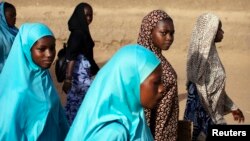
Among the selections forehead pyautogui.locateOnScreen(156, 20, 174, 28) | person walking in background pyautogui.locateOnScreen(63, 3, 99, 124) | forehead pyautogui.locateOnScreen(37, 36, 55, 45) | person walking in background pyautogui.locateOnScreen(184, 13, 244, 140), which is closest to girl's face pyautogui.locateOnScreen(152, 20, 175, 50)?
forehead pyautogui.locateOnScreen(156, 20, 174, 28)

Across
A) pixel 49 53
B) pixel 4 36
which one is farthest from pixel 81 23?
pixel 49 53

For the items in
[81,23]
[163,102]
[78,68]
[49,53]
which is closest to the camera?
[49,53]

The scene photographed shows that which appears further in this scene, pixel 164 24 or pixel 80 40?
pixel 80 40

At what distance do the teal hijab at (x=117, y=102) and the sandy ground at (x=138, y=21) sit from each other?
10.4m

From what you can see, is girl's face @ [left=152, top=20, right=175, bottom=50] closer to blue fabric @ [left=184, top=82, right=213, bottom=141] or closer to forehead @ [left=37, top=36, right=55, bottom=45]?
forehead @ [left=37, top=36, right=55, bottom=45]

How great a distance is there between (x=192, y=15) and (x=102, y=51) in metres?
2.51

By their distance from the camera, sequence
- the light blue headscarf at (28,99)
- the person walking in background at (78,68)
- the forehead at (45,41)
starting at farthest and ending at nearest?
the person walking in background at (78,68), the forehead at (45,41), the light blue headscarf at (28,99)

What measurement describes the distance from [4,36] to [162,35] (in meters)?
3.35

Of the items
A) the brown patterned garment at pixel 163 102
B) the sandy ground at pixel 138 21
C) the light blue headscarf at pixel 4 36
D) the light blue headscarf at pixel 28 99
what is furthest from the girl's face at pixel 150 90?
the sandy ground at pixel 138 21

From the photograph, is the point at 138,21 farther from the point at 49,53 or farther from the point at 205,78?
the point at 49,53

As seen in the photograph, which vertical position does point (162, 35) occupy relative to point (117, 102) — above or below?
above

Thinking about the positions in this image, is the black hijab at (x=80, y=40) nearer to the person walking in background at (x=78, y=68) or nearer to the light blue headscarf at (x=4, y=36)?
the person walking in background at (x=78, y=68)

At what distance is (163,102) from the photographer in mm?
4703

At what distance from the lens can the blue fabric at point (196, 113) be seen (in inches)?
228
